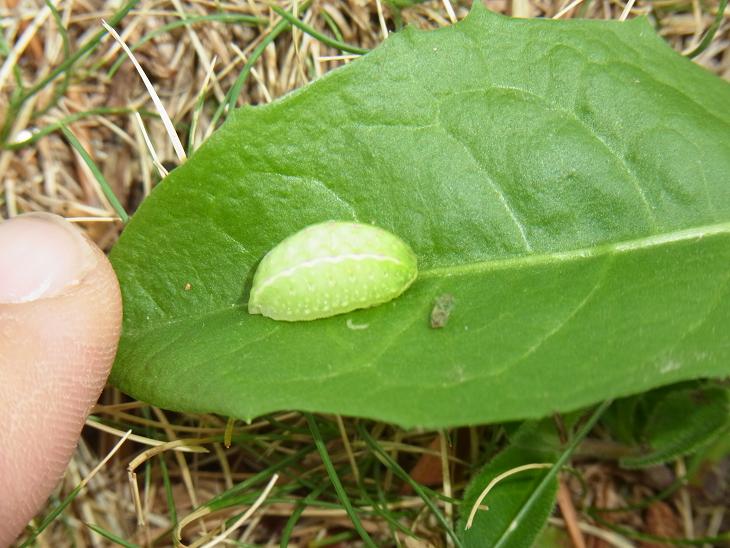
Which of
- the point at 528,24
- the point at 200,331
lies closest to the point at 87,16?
the point at 200,331

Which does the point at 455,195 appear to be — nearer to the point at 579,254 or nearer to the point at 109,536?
the point at 579,254

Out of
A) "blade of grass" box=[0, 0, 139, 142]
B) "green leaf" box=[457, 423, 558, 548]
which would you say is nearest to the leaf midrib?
"green leaf" box=[457, 423, 558, 548]

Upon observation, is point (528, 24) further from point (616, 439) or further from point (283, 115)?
point (616, 439)

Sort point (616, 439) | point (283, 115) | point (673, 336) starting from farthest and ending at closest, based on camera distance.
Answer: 1. point (616, 439)
2. point (283, 115)
3. point (673, 336)

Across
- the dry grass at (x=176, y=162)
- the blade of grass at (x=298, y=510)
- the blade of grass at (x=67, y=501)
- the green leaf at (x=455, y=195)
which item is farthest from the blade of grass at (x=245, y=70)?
the blade of grass at (x=298, y=510)

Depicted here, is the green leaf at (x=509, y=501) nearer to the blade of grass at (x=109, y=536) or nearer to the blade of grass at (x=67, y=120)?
the blade of grass at (x=109, y=536)

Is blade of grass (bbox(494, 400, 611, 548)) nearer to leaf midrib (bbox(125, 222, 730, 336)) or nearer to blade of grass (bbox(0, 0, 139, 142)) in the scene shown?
leaf midrib (bbox(125, 222, 730, 336))

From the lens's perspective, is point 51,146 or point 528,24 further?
point 51,146
